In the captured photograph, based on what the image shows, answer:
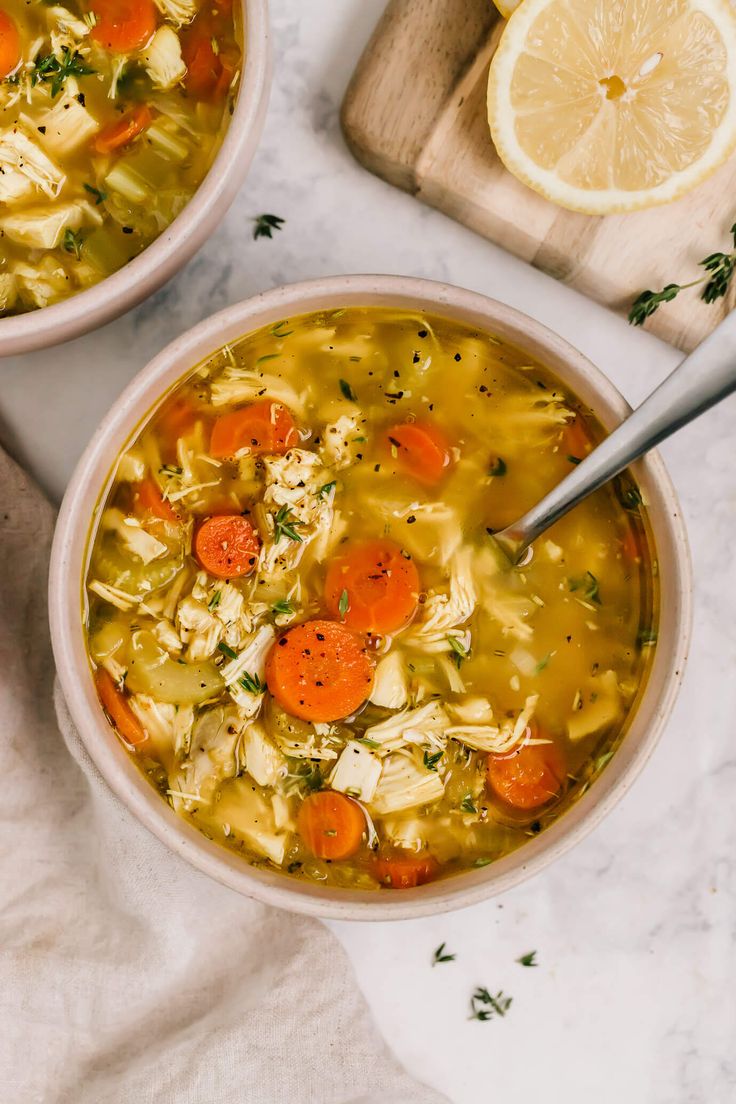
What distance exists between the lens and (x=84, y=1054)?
2.48 metres

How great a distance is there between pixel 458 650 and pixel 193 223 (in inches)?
39.5

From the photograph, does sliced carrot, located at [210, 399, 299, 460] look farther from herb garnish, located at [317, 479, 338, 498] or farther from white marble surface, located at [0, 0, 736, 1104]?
white marble surface, located at [0, 0, 736, 1104]

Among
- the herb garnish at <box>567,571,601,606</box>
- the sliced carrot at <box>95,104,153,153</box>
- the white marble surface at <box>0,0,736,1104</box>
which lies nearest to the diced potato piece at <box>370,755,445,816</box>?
the herb garnish at <box>567,571,601,606</box>

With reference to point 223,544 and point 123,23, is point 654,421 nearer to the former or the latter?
point 223,544

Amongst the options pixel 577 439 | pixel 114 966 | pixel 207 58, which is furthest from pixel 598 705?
pixel 207 58

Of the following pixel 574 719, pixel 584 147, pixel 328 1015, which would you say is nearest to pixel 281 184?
pixel 584 147

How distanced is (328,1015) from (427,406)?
147cm

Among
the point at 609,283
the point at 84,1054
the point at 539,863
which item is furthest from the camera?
the point at 84,1054

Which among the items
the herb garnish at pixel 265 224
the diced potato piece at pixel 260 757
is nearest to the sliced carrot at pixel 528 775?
the diced potato piece at pixel 260 757

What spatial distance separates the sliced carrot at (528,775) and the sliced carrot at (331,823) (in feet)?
0.96

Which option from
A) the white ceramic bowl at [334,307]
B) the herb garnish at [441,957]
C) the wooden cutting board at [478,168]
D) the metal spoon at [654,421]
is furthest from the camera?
the herb garnish at [441,957]

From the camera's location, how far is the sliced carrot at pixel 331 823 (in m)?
2.12

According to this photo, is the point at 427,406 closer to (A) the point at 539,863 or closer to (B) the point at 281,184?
(B) the point at 281,184

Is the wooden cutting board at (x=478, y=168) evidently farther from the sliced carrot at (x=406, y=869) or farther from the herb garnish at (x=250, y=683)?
the sliced carrot at (x=406, y=869)
